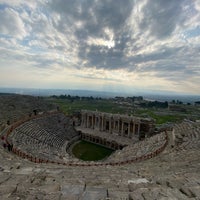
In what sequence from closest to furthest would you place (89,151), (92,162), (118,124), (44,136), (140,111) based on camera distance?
(92,162) → (44,136) → (89,151) → (118,124) → (140,111)

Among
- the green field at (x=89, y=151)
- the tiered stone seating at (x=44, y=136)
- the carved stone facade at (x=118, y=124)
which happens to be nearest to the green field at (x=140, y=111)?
the carved stone facade at (x=118, y=124)

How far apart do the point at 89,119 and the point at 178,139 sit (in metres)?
31.0

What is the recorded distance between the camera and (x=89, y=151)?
3619cm

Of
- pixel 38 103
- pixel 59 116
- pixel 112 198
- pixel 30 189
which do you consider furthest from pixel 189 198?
pixel 38 103

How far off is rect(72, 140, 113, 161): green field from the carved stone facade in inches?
309

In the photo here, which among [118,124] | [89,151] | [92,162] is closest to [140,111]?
[118,124]

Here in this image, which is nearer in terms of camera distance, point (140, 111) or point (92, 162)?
point (92, 162)

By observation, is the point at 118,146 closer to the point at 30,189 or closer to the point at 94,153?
the point at 94,153

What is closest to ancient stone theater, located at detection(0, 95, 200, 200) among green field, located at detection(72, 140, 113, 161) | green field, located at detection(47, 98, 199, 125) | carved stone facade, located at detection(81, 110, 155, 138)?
carved stone facade, located at detection(81, 110, 155, 138)

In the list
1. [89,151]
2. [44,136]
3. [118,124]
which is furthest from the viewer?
[118,124]

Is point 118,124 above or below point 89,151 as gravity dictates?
above

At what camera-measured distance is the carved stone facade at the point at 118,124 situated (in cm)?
4109

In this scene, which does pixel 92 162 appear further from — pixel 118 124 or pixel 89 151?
pixel 118 124

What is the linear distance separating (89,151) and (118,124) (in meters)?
12.4
